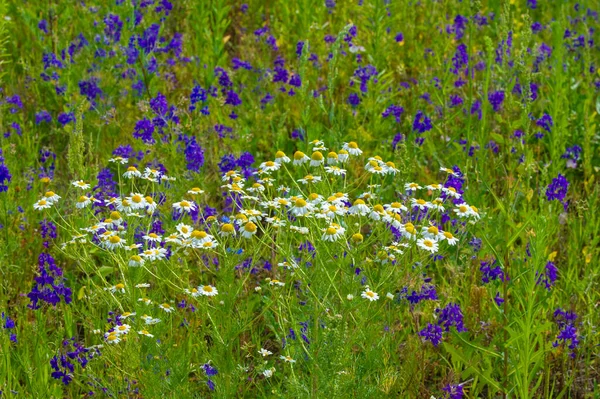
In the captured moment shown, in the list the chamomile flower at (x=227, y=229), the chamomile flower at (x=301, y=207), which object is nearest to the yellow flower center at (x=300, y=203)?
the chamomile flower at (x=301, y=207)

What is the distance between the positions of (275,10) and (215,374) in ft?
13.6

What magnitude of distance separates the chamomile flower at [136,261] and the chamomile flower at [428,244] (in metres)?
0.87

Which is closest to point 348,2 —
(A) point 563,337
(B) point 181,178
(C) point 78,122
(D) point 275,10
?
(D) point 275,10

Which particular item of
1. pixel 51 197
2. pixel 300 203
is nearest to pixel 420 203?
pixel 300 203

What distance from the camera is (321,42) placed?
539cm

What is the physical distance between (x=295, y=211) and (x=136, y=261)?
0.54m

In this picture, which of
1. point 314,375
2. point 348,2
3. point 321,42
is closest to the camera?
point 314,375

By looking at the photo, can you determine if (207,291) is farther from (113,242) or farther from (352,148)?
(352,148)

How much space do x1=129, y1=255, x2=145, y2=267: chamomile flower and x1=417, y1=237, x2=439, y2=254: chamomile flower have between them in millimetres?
868

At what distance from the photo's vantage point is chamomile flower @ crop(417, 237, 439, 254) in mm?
2381

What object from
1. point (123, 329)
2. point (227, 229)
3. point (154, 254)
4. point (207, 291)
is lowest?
point (123, 329)

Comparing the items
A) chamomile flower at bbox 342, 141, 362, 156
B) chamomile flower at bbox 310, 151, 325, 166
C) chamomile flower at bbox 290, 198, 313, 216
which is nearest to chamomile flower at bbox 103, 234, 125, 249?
chamomile flower at bbox 290, 198, 313, 216

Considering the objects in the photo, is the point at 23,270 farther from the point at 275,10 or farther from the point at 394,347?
the point at 275,10

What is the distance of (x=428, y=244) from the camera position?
2445 mm
